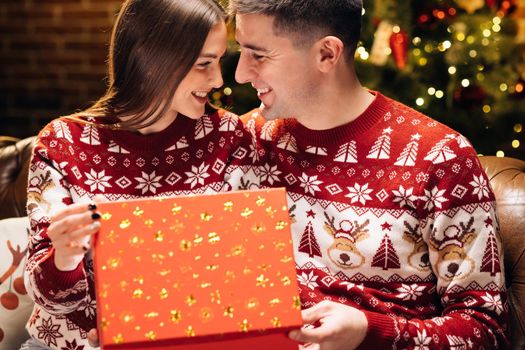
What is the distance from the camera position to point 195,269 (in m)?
1.33

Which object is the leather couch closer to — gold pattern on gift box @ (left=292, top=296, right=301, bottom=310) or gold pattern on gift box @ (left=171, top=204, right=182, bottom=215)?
gold pattern on gift box @ (left=292, top=296, right=301, bottom=310)

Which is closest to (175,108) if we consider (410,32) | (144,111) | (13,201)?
(144,111)

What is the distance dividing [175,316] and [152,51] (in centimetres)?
74

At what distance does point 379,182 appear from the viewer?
5.64ft

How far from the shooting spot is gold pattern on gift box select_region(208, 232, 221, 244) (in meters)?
1.35

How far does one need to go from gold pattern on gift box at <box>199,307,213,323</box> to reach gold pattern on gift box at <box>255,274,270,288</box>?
98 mm

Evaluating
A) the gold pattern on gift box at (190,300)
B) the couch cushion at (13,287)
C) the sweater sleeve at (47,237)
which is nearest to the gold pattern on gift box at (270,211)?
the gold pattern on gift box at (190,300)

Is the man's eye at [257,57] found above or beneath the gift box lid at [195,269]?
above

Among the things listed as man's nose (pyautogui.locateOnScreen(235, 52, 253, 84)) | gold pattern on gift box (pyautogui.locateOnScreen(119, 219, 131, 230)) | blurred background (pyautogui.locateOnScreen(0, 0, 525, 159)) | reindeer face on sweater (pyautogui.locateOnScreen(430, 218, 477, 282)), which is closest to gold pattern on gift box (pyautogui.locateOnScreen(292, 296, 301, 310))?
gold pattern on gift box (pyautogui.locateOnScreen(119, 219, 131, 230))

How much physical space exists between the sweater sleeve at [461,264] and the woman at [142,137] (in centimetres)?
49

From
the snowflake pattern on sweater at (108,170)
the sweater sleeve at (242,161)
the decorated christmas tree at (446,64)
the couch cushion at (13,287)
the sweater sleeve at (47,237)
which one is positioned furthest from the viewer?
the decorated christmas tree at (446,64)

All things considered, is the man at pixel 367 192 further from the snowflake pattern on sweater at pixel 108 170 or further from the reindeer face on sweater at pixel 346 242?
the snowflake pattern on sweater at pixel 108 170

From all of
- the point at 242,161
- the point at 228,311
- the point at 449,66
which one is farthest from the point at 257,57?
the point at 449,66

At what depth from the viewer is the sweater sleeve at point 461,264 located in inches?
62.1
